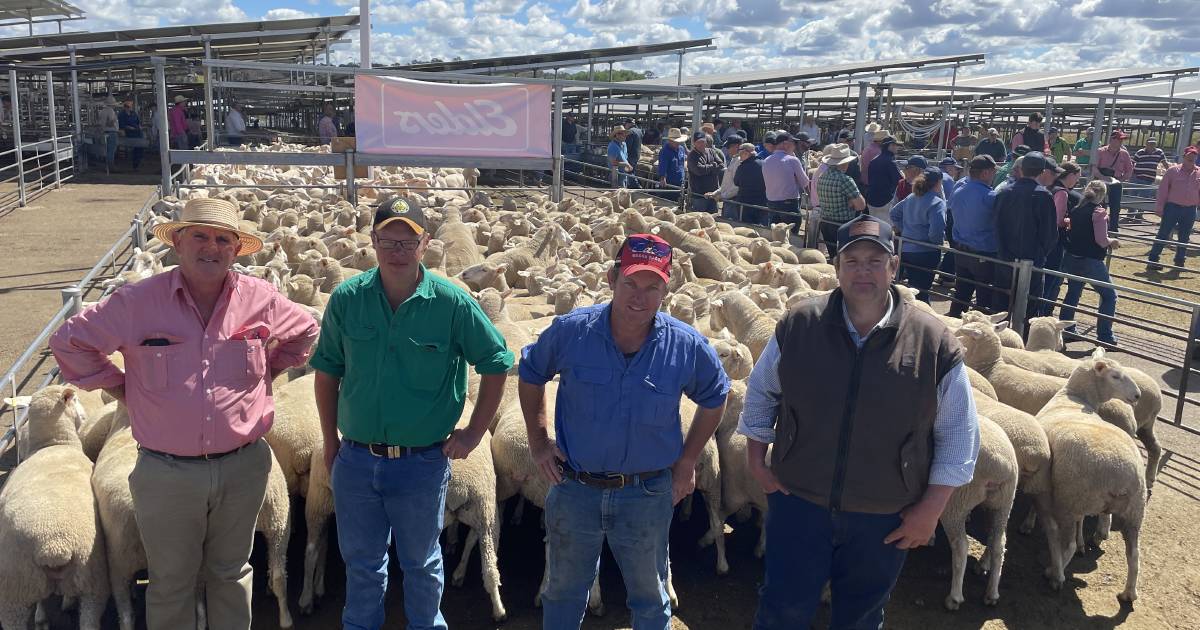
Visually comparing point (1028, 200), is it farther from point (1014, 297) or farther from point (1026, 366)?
point (1026, 366)

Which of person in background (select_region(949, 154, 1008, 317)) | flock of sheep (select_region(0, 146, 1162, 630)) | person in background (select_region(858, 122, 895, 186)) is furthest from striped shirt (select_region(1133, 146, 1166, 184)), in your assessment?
flock of sheep (select_region(0, 146, 1162, 630))

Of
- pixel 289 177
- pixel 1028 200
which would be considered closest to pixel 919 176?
pixel 1028 200

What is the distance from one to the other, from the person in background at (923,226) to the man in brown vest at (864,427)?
6.47 metres

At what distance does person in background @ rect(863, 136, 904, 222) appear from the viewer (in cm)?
1084

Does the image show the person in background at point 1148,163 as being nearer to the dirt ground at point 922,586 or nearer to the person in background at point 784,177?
the person in background at point 784,177

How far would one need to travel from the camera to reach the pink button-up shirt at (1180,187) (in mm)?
13891

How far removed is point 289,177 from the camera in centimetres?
1588

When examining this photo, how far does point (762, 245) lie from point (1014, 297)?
295 cm

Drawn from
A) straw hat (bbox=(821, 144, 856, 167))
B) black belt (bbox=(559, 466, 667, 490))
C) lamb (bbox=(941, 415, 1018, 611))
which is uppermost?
straw hat (bbox=(821, 144, 856, 167))

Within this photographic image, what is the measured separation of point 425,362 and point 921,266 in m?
7.39

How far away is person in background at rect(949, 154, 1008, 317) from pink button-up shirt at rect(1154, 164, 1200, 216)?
715 centimetres

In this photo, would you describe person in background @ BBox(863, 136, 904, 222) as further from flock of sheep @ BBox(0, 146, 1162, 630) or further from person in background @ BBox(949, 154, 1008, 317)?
flock of sheep @ BBox(0, 146, 1162, 630)

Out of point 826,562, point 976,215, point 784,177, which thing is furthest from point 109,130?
point 826,562

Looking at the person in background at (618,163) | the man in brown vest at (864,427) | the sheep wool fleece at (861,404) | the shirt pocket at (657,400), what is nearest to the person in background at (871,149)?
the person in background at (618,163)
